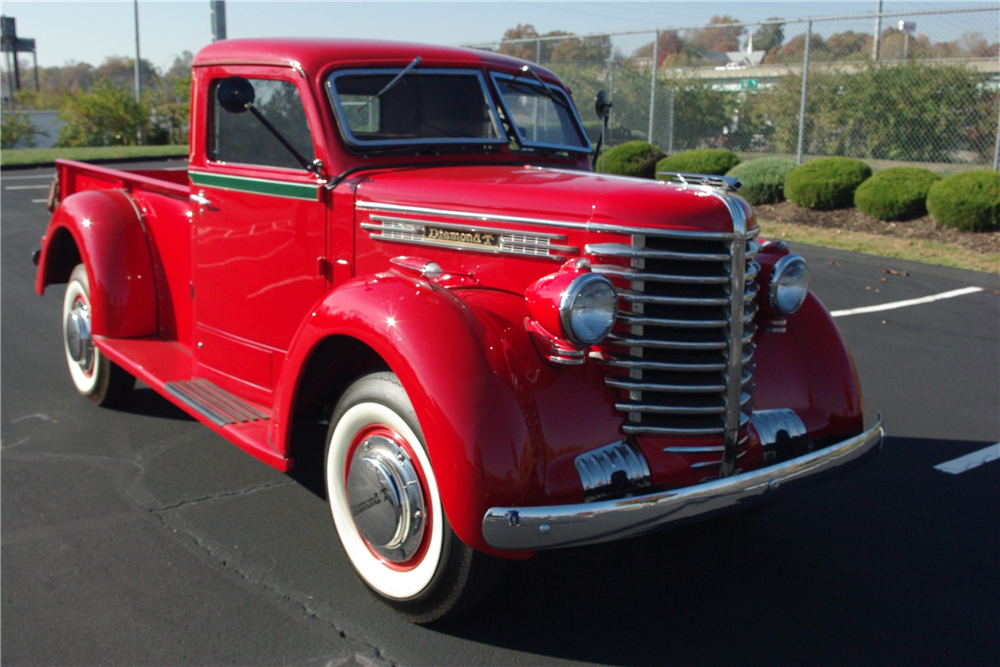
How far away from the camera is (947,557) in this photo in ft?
11.2

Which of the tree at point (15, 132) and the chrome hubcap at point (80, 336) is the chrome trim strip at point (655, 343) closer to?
the chrome hubcap at point (80, 336)

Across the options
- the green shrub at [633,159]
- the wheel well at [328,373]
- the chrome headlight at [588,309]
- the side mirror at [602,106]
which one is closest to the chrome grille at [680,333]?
the chrome headlight at [588,309]

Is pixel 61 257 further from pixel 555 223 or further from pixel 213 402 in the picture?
pixel 555 223

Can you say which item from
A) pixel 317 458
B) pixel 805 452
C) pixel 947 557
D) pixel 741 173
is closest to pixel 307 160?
pixel 317 458

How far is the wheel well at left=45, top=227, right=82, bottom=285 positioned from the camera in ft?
17.3

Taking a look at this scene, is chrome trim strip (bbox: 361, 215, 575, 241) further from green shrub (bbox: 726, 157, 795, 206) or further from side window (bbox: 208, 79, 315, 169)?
green shrub (bbox: 726, 157, 795, 206)

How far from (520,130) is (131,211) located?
230cm

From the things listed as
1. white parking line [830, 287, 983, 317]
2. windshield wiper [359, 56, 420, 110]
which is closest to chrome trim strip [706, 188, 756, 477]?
windshield wiper [359, 56, 420, 110]

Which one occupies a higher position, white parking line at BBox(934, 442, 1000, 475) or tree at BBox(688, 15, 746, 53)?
tree at BBox(688, 15, 746, 53)

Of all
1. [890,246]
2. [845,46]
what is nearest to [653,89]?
[845,46]

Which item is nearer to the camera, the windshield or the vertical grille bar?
the vertical grille bar

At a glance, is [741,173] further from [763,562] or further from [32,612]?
[32,612]

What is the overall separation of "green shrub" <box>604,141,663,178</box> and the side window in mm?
11378

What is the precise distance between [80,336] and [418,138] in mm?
2574
